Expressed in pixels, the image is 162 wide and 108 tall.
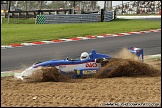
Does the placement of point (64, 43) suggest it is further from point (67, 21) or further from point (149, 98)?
point (67, 21)

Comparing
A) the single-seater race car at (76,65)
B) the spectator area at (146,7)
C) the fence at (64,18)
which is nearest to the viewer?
the single-seater race car at (76,65)

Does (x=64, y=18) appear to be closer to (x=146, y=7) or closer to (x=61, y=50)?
(x=61, y=50)

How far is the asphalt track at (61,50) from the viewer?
1174cm

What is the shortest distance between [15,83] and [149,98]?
11.6ft

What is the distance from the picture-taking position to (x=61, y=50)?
14375mm

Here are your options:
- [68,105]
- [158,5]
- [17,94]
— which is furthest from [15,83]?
[158,5]

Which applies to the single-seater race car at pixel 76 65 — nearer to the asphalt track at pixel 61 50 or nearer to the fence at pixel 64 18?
the asphalt track at pixel 61 50

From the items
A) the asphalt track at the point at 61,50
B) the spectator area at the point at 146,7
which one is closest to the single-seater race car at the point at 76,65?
the asphalt track at the point at 61,50

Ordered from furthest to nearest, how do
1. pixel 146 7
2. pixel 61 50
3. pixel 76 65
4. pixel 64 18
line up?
pixel 146 7 < pixel 64 18 < pixel 61 50 < pixel 76 65

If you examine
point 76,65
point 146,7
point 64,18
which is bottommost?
point 76,65

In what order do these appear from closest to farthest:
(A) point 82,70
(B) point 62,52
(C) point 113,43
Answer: (A) point 82,70 < (B) point 62,52 < (C) point 113,43

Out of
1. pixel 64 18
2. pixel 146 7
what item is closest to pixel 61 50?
pixel 64 18

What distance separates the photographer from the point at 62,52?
45.4ft

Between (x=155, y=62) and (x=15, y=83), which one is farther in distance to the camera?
(x=155, y=62)
